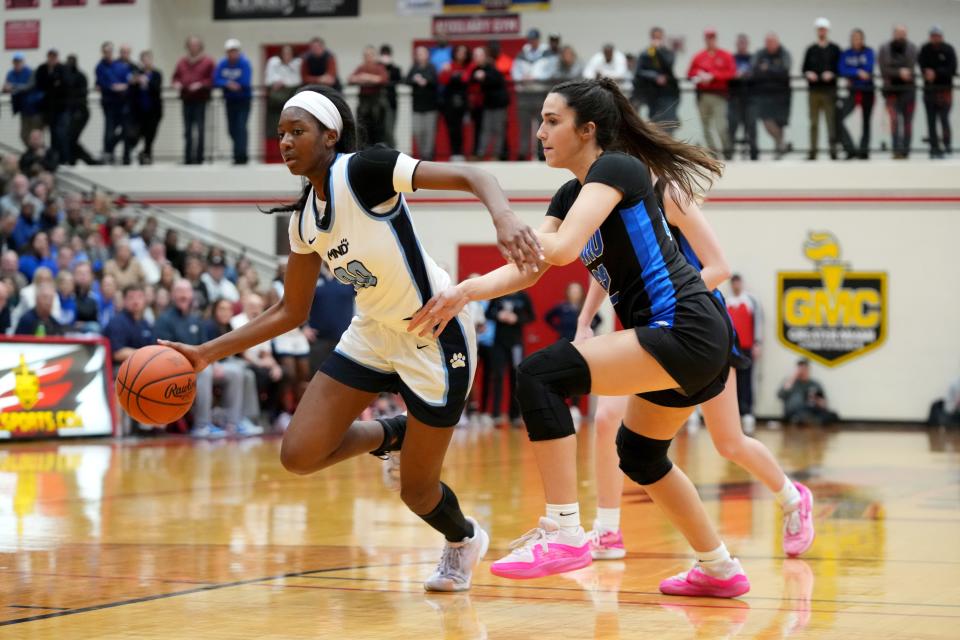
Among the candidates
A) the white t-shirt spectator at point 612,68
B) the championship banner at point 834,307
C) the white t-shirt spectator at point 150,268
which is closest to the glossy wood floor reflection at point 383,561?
the white t-shirt spectator at point 150,268

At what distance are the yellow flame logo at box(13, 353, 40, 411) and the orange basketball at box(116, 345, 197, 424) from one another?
7.86 metres

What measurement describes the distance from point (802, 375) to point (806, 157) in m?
3.15

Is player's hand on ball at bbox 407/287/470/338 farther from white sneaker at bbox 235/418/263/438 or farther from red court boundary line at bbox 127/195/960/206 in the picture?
red court boundary line at bbox 127/195/960/206

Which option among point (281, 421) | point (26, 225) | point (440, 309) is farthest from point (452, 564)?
point (26, 225)

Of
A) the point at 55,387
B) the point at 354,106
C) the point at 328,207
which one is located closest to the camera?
the point at 328,207

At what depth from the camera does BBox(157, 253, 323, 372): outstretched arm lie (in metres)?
5.18

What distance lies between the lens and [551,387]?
4609 mm

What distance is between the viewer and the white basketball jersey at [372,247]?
15.9 ft

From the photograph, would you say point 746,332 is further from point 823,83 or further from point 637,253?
point 637,253

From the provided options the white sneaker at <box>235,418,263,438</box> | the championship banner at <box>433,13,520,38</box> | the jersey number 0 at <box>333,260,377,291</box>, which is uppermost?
the championship banner at <box>433,13,520,38</box>

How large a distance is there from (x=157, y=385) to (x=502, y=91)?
14332mm

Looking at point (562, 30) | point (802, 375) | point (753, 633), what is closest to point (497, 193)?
point (753, 633)

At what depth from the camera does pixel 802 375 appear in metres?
18.8

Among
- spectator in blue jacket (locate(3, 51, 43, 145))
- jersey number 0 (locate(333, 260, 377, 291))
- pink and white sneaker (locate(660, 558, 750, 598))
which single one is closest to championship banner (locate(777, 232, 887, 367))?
spectator in blue jacket (locate(3, 51, 43, 145))
